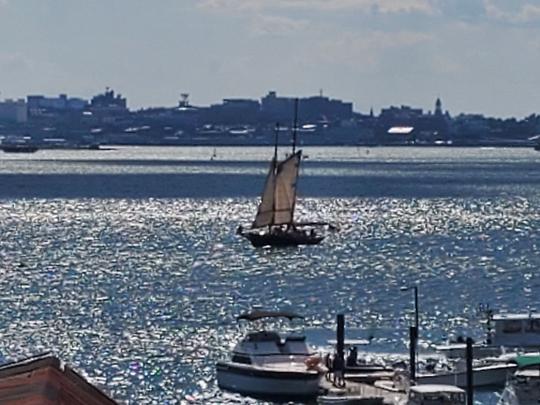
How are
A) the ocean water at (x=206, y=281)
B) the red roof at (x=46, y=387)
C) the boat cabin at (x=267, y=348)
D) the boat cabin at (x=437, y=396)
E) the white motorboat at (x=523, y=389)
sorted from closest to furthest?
the red roof at (x=46, y=387)
the boat cabin at (x=437, y=396)
the white motorboat at (x=523, y=389)
the boat cabin at (x=267, y=348)
the ocean water at (x=206, y=281)

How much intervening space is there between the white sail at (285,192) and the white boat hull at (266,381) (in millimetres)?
59839

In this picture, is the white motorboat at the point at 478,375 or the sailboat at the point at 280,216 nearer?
the white motorboat at the point at 478,375

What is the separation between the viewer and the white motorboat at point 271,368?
43.9 m

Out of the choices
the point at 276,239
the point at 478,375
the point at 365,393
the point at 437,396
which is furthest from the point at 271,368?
the point at 276,239

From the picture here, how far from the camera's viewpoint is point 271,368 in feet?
148

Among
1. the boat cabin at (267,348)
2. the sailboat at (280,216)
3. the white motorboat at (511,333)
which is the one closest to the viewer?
the boat cabin at (267,348)

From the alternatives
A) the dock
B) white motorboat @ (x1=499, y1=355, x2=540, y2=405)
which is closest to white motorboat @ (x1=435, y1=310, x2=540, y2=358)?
the dock

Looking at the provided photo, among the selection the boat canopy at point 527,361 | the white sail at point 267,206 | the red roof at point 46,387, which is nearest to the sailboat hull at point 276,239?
the white sail at point 267,206

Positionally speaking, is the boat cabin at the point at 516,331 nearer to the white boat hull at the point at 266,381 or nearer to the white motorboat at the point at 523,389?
the white boat hull at the point at 266,381

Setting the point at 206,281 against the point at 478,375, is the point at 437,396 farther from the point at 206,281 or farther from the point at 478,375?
the point at 206,281

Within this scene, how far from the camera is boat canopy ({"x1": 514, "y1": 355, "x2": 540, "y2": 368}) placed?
44034mm

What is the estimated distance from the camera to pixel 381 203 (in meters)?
164

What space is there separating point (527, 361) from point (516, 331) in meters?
7.39

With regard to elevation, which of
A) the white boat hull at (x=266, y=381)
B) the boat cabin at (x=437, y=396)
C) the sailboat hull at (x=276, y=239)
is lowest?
the sailboat hull at (x=276, y=239)
